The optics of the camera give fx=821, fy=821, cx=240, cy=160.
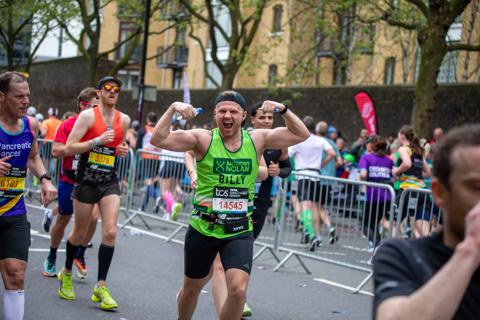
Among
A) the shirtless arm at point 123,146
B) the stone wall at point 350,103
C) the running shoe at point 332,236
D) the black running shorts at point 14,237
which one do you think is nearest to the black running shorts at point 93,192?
the shirtless arm at point 123,146

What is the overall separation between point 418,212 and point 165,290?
9.59 feet

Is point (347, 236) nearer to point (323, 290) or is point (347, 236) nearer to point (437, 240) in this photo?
point (323, 290)

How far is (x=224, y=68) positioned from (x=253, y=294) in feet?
57.1

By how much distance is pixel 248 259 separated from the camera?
5.66 meters

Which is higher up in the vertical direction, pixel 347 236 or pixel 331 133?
pixel 331 133

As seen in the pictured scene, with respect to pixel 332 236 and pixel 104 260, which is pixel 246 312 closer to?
pixel 104 260

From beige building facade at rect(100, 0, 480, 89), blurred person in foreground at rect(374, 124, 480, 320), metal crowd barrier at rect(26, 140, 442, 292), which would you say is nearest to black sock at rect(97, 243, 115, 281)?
metal crowd barrier at rect(26, 140, 442, 292)

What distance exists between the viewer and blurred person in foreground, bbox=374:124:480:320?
2.25 meters

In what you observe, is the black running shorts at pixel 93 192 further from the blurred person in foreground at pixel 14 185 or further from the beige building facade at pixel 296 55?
the beige building facade at pixel 296 55

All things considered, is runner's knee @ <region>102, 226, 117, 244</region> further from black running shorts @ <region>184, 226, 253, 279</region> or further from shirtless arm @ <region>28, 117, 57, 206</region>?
black running shorts @ <region>184, 226, 253, 279</region>

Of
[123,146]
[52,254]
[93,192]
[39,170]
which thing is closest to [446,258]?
[39,170]

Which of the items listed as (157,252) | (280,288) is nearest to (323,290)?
(280,288)

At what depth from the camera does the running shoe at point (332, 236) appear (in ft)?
34.1

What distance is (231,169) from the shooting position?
5.80 m
